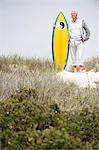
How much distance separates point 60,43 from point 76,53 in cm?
74

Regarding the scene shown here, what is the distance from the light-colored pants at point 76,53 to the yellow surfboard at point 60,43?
1.59 ft

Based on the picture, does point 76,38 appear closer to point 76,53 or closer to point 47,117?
point 76,53

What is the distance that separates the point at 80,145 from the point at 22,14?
7.24 m

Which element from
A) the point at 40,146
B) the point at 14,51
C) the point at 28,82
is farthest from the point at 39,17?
the point at 40,146

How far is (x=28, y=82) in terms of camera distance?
5715mm

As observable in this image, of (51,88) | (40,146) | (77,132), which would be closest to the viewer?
(40,146)

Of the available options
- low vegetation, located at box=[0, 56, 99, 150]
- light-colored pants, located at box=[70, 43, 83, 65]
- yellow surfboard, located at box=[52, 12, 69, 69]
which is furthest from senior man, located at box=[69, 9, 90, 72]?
low vegetation, located at box=[0, 56, 99, 150]

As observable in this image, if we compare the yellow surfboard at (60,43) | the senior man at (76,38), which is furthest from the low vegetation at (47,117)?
the yellow surfboard at (60,43)

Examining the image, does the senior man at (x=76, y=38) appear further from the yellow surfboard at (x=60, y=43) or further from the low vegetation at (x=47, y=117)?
the low vegetation at (x=47, y=117)

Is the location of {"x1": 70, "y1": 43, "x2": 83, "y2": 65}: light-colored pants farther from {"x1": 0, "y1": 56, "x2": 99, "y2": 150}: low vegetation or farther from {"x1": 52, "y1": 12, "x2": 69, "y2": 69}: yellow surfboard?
{"x1": 0, "y1": 56, "x2": 99, "y2": 150}: low vegetation

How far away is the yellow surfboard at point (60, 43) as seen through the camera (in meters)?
9.69

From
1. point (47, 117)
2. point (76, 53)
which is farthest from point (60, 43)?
point (47, 117)

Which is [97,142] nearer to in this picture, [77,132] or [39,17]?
[77,132]

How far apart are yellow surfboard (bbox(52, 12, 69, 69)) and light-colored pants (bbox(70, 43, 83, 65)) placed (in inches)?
19.1
